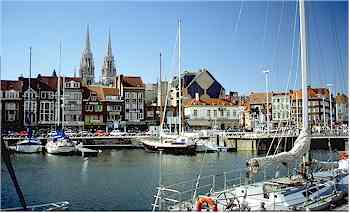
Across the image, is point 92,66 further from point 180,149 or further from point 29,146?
point 180,149

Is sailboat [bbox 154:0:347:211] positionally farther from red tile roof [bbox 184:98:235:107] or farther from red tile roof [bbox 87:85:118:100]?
red tile roof [bbox 184:98:235:107]

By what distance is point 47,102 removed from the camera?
1471 inches

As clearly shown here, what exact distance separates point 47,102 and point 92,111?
422cm

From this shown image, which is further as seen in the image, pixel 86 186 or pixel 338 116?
pixel 338 116

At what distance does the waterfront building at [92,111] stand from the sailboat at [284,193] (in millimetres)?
31835

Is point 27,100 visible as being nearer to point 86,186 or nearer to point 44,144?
point 44,144

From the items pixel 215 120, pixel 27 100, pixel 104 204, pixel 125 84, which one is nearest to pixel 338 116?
pixel 215 120

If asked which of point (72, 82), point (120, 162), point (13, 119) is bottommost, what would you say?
point (120, 162)

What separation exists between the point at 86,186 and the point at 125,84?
28.6 m

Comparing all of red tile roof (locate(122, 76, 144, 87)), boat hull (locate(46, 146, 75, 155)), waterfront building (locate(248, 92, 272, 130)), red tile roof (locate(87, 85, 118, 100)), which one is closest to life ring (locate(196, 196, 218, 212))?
boat hull (locate(46, 146, 75, 155))

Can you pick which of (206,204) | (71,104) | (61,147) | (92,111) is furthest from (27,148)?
(206,204)

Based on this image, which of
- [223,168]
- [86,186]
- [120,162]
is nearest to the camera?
[86,186]

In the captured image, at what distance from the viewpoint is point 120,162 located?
2092cm

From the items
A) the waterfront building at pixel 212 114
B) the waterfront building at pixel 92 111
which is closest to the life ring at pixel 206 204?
the waterfront building at pixel 92 111
